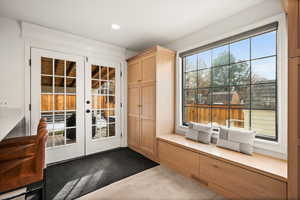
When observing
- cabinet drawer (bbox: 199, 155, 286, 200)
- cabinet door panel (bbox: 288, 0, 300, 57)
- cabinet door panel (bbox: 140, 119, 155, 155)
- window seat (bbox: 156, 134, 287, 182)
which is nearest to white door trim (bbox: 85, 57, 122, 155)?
cabinet door panel (bbox: 140, 119, 155, 155)

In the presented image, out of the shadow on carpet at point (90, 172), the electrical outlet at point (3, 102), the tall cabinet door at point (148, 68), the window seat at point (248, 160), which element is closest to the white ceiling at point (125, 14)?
the tall cabinet door at point (148, 68)

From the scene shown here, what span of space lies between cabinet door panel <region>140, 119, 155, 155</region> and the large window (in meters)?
0.71

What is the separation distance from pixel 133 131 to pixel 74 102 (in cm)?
143

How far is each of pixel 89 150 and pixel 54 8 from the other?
101 inches

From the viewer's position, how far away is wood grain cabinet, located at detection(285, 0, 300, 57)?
3.86 feet

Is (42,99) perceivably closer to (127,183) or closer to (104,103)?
(104,103)

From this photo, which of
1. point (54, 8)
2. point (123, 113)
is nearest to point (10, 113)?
point (54, 8)

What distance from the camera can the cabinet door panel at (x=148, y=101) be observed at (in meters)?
2.79

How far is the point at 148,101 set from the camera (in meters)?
2.89

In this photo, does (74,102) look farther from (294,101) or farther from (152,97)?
(294,101)

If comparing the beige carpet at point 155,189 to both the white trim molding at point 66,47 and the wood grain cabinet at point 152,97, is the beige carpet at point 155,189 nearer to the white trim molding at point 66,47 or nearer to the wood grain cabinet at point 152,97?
the wood grain cabinet at point 152,97

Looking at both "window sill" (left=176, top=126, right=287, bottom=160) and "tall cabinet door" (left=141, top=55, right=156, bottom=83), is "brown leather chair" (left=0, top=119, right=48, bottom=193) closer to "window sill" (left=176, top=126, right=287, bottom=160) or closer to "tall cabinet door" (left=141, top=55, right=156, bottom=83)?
"tall cabinet door" (left=141, top=55, right=156, bottom=83)

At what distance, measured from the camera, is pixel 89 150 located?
9.78ft

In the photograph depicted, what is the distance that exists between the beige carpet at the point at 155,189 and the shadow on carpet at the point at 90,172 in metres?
0.16
